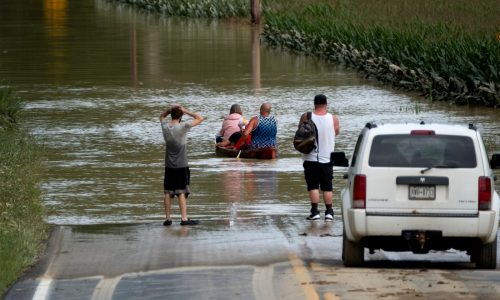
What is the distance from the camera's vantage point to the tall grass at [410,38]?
36.2m

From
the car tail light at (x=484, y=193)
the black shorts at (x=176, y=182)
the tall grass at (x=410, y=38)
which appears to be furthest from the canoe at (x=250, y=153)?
the car tail light at (x=484, y=193)

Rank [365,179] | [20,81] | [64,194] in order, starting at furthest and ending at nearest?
[20,81] < [64,194] < [365,179]

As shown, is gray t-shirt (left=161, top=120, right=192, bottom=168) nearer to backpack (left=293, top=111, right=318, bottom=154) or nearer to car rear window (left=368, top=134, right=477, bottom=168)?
backpack (left=293, top=111, right=318, bottom=154)

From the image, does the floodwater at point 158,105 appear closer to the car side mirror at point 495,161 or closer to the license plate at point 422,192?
the car side mirror at point 495,161

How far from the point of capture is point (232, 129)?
27.5 metres

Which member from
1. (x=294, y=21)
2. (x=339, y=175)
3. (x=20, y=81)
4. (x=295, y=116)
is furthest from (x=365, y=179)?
(x=294, y=21)

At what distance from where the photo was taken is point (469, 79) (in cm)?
3597

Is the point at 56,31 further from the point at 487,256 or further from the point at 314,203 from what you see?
the point at 487,256

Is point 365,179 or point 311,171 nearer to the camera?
point 365,179

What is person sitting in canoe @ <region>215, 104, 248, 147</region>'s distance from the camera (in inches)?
1072

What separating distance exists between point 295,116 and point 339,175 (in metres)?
9.11

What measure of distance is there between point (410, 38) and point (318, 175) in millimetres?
24211

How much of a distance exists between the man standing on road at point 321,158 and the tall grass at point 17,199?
3442 millimetres

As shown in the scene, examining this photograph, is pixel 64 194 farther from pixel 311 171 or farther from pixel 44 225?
pixel 311 171
